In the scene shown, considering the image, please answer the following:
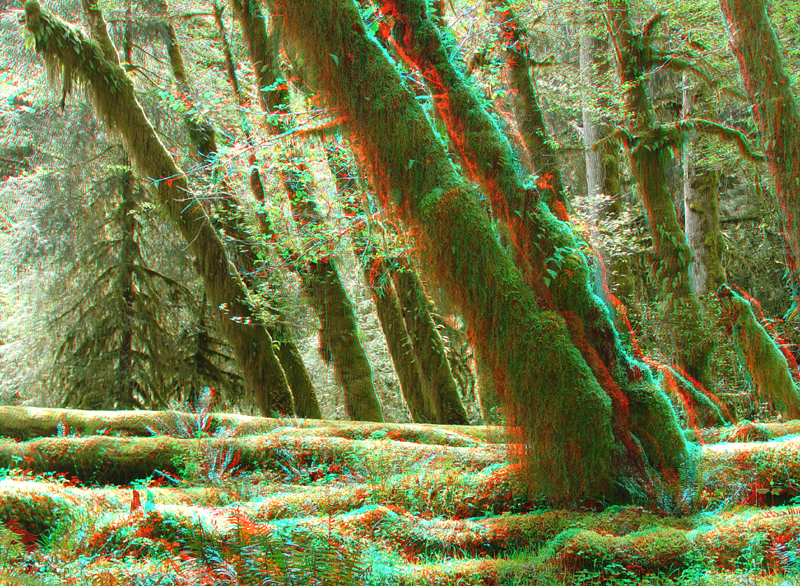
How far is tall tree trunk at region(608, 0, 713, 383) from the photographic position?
30.9ft

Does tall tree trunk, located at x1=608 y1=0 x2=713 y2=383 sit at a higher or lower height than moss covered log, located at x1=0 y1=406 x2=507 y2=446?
higher

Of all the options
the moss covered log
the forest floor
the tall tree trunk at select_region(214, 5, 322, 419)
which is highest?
the tall tree trunk at select_region(214, 5, 322, 419)

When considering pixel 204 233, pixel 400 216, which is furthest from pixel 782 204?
pixel 204 233

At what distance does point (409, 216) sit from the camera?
17.3 feet

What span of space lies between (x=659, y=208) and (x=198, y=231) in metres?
7.59

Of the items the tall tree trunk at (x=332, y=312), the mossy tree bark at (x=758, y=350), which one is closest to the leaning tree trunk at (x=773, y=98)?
the mossy tree bark at (x=758, y=350)

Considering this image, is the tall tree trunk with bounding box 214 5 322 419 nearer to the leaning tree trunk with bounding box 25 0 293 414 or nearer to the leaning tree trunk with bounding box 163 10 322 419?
the leaning tree trunk with bounding box 163 10 322 419

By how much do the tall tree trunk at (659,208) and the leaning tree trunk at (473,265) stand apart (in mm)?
4905

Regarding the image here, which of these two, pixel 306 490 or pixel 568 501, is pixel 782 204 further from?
pixel 306 490

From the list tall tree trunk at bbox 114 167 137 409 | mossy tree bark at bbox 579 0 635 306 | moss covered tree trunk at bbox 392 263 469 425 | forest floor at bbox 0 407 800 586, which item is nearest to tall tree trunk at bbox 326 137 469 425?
moss covered tree trunk at bbox 392 263 469 425

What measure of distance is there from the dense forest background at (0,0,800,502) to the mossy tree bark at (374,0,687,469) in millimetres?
20

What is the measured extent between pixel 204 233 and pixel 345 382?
3.58 meters

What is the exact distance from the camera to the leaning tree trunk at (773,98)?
7.71 metres

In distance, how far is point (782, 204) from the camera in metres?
7.83
